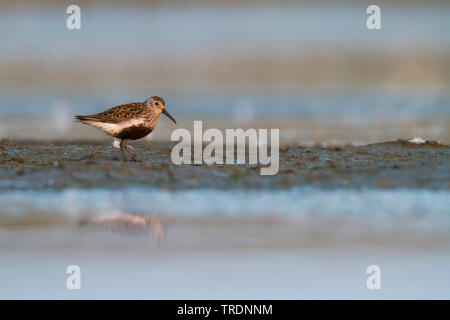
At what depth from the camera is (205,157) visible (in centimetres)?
1473

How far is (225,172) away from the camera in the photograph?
41.6 feet

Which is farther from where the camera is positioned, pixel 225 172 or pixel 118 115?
pixel 118 115

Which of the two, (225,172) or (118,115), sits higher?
(118,115)

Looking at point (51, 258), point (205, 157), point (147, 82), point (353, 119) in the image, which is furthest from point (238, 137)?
point (147, 82)

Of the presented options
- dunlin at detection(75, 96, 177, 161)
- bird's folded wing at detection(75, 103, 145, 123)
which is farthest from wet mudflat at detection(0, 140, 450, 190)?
bird's folded wing at detection(75, 103, 145, 123)

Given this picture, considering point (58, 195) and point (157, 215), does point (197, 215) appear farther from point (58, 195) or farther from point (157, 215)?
point (58, 195)

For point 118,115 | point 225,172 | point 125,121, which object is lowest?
point 225,172

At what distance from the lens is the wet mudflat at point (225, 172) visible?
1180 centimetres

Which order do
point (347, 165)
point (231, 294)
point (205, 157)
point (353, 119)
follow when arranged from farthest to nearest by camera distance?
point (353, 119), point (205, 157), point (347, 165), point (231, 294)

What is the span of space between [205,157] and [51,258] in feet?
22.6

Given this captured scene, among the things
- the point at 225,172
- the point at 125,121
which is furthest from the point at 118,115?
the point at 225,172

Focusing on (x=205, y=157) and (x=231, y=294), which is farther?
(x=205, y=157)

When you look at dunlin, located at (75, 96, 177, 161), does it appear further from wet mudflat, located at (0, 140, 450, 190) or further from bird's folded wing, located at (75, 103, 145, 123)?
wet mudflat, located at (0, 140, 450, 190)

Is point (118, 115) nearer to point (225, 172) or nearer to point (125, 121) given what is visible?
point (125, 121)
